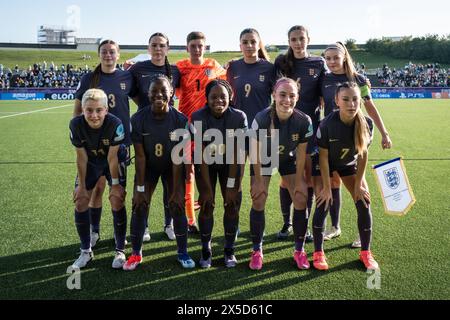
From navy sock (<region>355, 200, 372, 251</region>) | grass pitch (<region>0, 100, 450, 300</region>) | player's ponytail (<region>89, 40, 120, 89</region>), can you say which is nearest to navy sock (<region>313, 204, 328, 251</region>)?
grass pitch (<region>0, 100, 450, 300</region>)

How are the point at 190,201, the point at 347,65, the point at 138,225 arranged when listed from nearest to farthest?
the point at 138,225 → the point at 347,65 → the point at 190,201

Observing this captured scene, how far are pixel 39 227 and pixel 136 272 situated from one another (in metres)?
1.73

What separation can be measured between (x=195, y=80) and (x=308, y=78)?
48.7 inches

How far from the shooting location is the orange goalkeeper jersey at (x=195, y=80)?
4.54m

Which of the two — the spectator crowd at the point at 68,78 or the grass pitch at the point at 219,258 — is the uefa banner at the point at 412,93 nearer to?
the spectator crowd at the point at 68,78

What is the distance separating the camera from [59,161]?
8383mm

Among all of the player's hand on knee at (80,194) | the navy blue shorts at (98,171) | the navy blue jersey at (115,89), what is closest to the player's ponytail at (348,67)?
the navy blue jersey at (115,89)

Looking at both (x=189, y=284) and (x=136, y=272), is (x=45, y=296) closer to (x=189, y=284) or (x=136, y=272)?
(x=136, y=272)

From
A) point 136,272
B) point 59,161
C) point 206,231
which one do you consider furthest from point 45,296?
point 59,161

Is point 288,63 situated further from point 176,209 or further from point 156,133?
point 176,209

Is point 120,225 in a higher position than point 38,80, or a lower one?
lower

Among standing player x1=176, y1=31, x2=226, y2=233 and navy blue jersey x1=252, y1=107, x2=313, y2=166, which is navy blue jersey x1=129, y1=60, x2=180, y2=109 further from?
navy blue jersey x1=252, y1=107, x2=313, y2=166

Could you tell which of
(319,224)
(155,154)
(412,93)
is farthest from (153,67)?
(412,93)

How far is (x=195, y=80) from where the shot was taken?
179 inches
